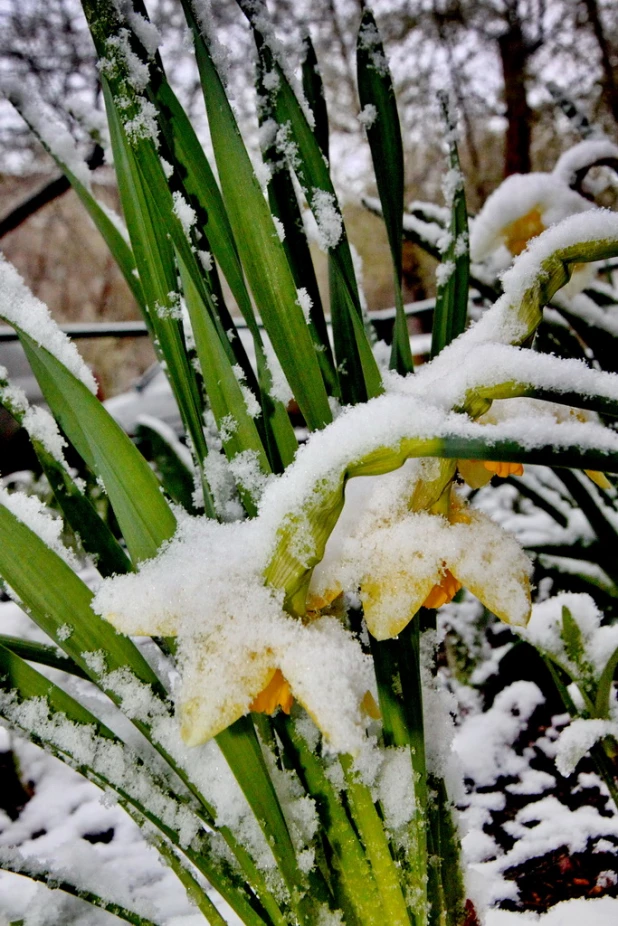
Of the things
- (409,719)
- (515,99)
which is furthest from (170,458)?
(515,99)

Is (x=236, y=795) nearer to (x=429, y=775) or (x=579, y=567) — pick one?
(x=429, y=775)

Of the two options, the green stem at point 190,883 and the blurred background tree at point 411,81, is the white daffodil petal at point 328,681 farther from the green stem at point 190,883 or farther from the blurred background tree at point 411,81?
the blurred background tree at point 411,81

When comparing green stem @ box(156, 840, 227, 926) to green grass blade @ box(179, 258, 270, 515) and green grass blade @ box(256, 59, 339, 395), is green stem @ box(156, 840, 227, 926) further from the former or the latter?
green grass blade @ box(256, 59, 339, 395)

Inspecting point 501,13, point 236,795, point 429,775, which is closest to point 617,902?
point 429,775

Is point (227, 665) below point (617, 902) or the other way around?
the other way around

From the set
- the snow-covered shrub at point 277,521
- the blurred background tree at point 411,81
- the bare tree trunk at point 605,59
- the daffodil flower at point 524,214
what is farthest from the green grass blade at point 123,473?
the bare tree trunk at point 605,59

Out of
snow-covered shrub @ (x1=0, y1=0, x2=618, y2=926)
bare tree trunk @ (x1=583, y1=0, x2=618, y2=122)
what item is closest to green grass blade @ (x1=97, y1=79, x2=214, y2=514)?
snow-covered shrub @ (x1=0, y1=0, x2=618, y2=926)
